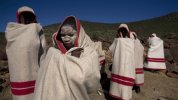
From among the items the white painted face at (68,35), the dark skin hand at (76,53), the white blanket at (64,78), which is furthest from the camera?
the white painted face at (68,35)

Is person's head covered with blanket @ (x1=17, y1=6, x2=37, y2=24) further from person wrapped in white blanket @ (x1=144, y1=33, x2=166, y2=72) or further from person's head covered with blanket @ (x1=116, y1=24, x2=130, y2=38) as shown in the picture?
person wrapped in white blanket @ (x1=144, y1=33, x2=166, y2=72)

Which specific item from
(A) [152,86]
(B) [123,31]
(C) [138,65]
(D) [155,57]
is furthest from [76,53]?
(D) [155,57]

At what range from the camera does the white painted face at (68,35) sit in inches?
134

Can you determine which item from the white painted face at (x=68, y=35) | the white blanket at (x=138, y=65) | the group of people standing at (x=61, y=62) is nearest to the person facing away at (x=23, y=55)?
the group of people standing at (x=61, y=62)

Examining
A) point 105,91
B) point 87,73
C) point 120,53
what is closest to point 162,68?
point 105,91

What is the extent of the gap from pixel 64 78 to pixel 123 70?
11.0ft

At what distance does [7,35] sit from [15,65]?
60cm

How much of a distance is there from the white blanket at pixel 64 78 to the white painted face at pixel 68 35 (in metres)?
0.35

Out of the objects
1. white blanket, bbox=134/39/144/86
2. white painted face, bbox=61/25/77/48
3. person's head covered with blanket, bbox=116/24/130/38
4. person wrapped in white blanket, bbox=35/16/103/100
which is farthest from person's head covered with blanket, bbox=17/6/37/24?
white blanket, bbox=134/39/144/86

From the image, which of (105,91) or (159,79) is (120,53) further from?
(159,79)

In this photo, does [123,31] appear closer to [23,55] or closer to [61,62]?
[23,55]

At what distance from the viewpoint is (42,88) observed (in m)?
2.99

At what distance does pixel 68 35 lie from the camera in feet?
11.3

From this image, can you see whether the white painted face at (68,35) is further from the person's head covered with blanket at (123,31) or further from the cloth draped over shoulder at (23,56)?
the person's head covered with blanket at (123,31)
